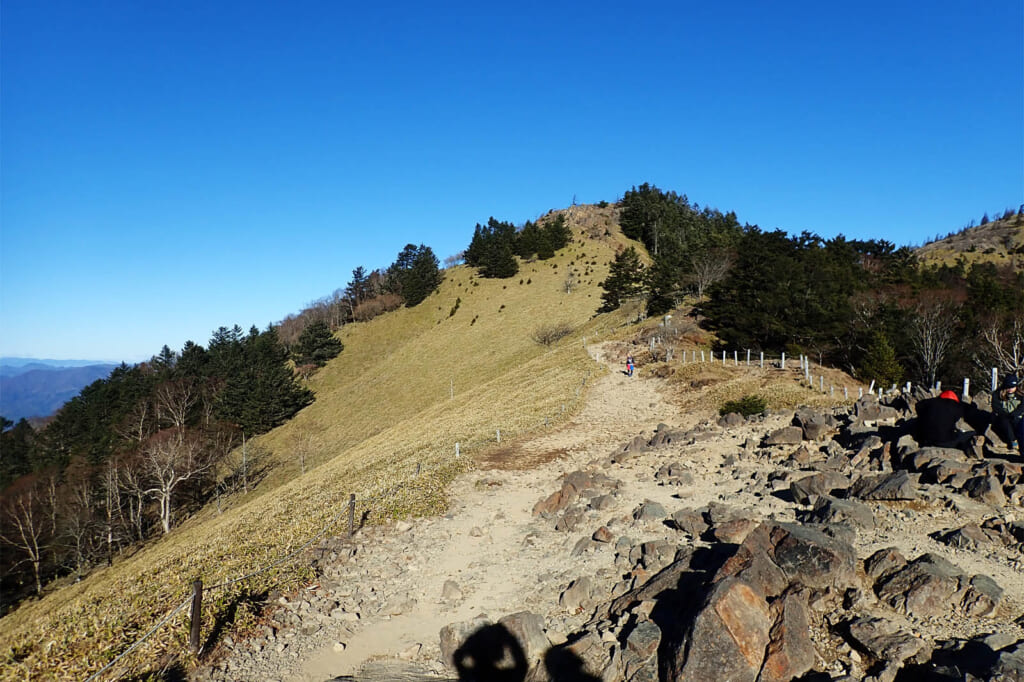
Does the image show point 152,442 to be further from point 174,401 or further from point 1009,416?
point 1009,416

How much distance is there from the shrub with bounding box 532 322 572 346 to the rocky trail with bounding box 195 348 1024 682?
50.2 metres

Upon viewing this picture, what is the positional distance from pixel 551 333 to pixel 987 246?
4586 inches

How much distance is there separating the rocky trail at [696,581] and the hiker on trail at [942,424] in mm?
509

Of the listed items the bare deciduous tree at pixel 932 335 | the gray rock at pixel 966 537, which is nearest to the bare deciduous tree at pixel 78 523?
the gray rock at pixel 966 537

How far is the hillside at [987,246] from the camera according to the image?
10850 cm

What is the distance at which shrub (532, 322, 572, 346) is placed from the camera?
68.8 meters

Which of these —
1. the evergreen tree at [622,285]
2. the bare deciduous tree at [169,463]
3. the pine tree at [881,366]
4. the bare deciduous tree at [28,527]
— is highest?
the evergreen tree at [622,285]

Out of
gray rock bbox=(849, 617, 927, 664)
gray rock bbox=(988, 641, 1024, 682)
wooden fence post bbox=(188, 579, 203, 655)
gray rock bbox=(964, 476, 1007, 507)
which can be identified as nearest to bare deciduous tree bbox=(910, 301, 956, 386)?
gray rock bbox=(964, 476, 1007, 507)

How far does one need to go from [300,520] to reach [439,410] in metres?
27.6

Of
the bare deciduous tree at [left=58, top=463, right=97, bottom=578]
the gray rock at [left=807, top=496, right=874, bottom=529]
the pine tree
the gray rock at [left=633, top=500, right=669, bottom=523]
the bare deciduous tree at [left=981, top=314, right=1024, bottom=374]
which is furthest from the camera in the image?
the bare deciduous tree at [left=58, top=463, right=97, bottom=578]

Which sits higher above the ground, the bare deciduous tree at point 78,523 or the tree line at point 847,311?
the tree line at point 847,311

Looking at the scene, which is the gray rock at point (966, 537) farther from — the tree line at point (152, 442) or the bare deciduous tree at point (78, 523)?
the bare deciduous tree at point (78, 523)

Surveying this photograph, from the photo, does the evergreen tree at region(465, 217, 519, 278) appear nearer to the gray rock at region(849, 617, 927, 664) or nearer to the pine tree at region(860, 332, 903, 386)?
the pine tree at region(860, 332, 903, 386)

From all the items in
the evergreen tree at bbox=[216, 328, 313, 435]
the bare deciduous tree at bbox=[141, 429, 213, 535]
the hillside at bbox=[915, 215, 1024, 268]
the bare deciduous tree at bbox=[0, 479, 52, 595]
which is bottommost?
the bare deciduous tree at bbox=[0, 479, 52, 595]
